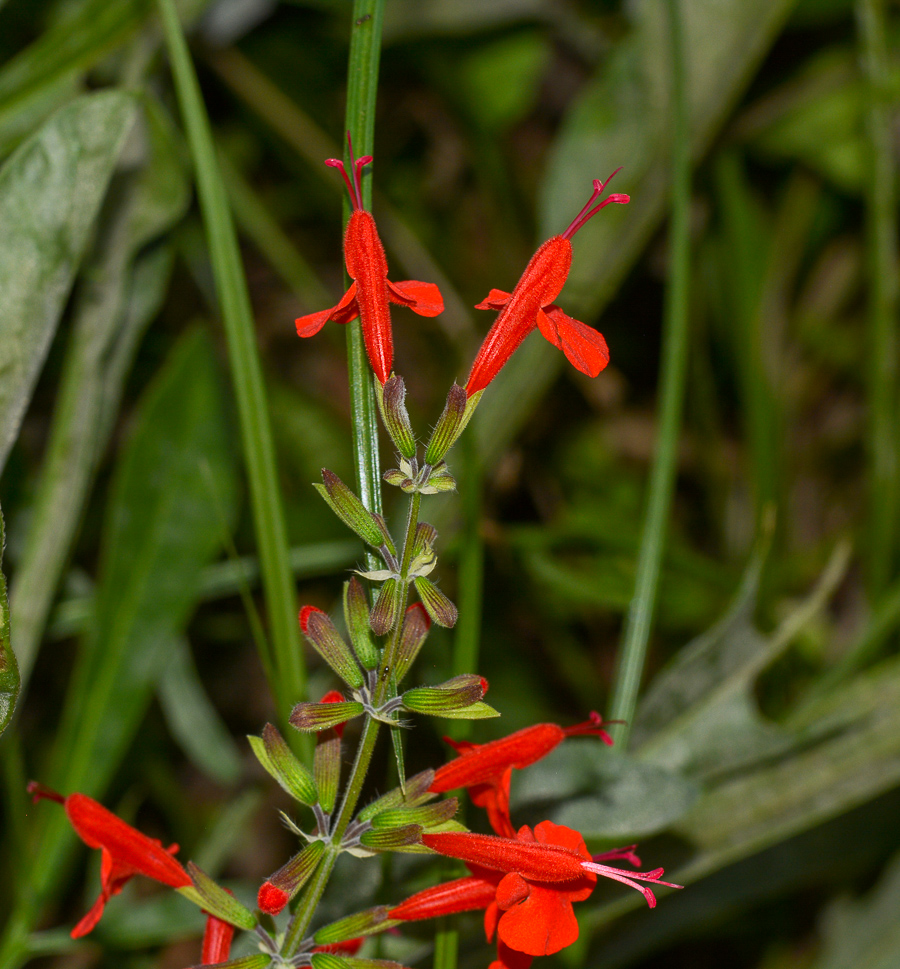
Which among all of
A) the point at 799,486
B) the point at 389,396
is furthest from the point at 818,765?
the point at 799,486

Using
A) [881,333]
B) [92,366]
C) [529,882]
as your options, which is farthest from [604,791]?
[881,333]

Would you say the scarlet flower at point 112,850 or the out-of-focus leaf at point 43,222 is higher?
the out-of-focus leaf at point 43,222

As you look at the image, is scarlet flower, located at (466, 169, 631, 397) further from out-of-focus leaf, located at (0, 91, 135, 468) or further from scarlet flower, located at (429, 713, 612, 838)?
out-of-focus leaf, located at (0, 91, 135, 468)

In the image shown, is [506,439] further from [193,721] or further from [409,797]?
[409,797]

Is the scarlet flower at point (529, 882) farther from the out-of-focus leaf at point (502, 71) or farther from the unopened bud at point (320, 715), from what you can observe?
the out-of-focus leaf at point (502, 71)

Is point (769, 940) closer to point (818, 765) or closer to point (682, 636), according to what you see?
point (682, 636)

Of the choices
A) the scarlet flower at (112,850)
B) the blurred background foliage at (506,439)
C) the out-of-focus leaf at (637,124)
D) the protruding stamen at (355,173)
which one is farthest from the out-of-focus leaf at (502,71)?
the scarlet flower at (112,850)
